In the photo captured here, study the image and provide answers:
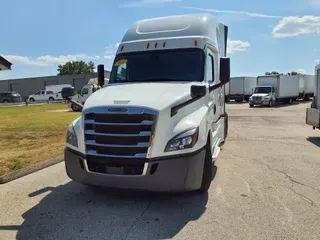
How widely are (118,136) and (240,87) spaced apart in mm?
34596

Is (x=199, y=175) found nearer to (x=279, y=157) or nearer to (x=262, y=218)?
(x=262, y=218)

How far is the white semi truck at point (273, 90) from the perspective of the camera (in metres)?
29.4

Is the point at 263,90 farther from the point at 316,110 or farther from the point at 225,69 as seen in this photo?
the point at 225,69

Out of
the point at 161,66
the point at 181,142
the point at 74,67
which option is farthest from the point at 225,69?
the point at 74,67

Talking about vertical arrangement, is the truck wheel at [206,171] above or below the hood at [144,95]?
below

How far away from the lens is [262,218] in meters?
4.10

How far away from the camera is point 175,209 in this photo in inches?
176

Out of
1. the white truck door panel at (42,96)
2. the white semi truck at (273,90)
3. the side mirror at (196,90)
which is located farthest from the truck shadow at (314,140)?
the white truck door panel at (42,96)

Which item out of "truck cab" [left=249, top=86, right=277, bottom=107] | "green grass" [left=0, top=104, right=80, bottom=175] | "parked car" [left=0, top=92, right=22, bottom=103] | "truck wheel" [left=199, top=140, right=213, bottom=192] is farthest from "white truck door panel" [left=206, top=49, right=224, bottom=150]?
"parked car" [left=0, top=92, right=22, bottom=103]

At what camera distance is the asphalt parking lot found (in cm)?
375

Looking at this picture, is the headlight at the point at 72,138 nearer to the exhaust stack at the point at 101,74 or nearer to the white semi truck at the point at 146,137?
the white semi truck at the point at 146,137

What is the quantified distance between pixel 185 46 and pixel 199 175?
2600 mm

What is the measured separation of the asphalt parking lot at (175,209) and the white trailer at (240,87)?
3136 cm

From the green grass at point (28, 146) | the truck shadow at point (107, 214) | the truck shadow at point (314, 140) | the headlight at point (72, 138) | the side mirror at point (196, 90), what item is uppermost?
the side mirror at point (196, 90)
